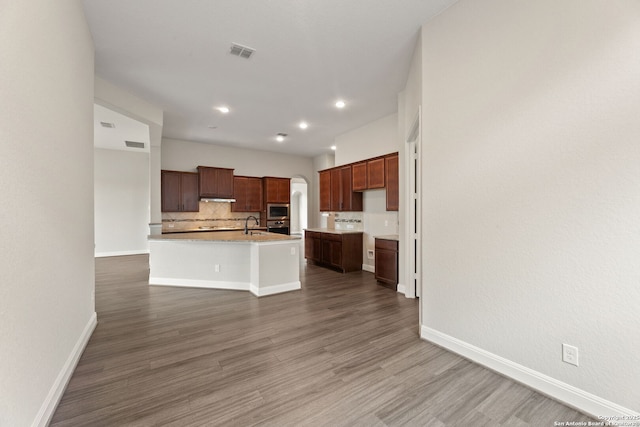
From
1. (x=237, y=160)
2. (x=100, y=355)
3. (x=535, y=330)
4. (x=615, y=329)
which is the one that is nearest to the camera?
(x=615, y=329)

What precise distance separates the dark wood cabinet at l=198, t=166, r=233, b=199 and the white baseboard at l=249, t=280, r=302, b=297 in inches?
167

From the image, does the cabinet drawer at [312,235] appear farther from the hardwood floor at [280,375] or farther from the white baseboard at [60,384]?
the white baseboard at [60,384]

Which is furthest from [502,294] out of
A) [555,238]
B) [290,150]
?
[290,150]

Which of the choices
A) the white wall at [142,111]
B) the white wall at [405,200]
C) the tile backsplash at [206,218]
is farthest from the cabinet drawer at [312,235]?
the white wall at [142,111]

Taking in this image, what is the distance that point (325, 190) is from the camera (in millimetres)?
6832

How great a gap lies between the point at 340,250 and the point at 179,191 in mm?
4746

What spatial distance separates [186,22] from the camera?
2.76 m

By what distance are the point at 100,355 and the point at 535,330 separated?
3611 mm

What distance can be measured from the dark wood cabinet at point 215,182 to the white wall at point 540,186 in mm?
6470

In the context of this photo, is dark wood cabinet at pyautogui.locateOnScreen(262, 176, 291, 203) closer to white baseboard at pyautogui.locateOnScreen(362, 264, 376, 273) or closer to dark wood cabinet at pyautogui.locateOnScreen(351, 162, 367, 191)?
dark wood cabinet at pyautogui.locateOnScreen(351, 162, 367, 191)

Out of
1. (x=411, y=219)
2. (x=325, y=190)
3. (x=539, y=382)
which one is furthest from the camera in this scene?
(x=325, y=190)

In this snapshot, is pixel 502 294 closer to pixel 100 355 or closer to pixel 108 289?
pixel 100 355

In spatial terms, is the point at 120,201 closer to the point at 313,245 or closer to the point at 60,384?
the point at 313,245

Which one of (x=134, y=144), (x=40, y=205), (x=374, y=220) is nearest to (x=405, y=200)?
(x=374, y=220)
